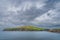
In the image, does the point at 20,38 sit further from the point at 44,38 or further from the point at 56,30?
the point at 56,30

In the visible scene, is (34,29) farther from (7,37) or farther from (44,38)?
(7,37)

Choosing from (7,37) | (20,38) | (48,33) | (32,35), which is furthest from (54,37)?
(7,37)

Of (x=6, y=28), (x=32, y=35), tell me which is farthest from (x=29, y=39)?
(x=6, y=28)

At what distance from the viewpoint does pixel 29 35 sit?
1144 centimetres

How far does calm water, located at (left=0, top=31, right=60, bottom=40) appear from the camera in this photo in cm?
1134

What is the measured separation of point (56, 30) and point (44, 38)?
1.32 metres

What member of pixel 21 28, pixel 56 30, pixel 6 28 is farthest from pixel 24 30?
pixel 56 30

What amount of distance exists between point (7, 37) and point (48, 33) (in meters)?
3.04

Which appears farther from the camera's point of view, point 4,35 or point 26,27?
point 4,35

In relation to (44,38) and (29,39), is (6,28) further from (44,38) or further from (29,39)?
(44,38)

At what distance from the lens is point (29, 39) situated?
1156cm

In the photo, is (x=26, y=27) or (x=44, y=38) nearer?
(x=26, y=27)

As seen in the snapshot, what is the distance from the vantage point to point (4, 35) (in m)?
12.0

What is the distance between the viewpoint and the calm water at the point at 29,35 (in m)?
11.3
